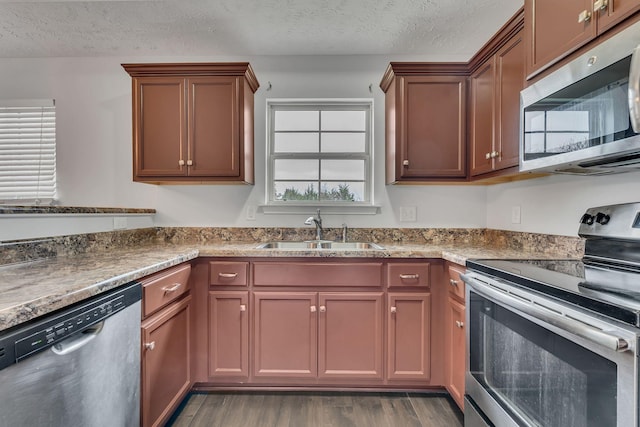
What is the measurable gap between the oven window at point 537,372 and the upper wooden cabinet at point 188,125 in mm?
1771

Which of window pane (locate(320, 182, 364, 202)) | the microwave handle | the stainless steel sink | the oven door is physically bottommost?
the oven door

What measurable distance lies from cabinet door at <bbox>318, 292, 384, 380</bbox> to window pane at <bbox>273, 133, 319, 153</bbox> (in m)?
1.31

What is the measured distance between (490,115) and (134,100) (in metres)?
2.41

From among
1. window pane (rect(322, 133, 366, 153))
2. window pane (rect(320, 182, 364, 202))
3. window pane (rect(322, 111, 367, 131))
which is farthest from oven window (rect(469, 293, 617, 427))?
window pane (rect(322, 111, 367, 131))

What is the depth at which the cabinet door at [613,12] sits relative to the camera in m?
1.00

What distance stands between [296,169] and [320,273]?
109cm

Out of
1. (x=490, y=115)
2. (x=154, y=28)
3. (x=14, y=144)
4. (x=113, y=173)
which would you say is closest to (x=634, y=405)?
(x=490, y=115)

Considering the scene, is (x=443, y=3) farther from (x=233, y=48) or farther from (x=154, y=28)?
(x=154, y=28)

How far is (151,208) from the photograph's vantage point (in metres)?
2.58

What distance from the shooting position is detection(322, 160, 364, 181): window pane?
2676mm

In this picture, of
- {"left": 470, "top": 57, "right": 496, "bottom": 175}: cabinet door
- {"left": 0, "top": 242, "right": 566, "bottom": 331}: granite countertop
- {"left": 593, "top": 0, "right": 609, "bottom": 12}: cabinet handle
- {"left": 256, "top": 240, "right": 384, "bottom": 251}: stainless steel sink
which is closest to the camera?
{"left": 0, "top": 242, "right": 566, "bottom": 331}: granite countertop

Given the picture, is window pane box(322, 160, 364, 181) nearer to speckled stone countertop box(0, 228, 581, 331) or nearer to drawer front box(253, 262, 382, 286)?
speckled stone countertop box(0, 228, 581, 331)

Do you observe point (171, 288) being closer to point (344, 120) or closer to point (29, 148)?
point (344, 120)

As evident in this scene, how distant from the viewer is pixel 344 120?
266 centimetres
